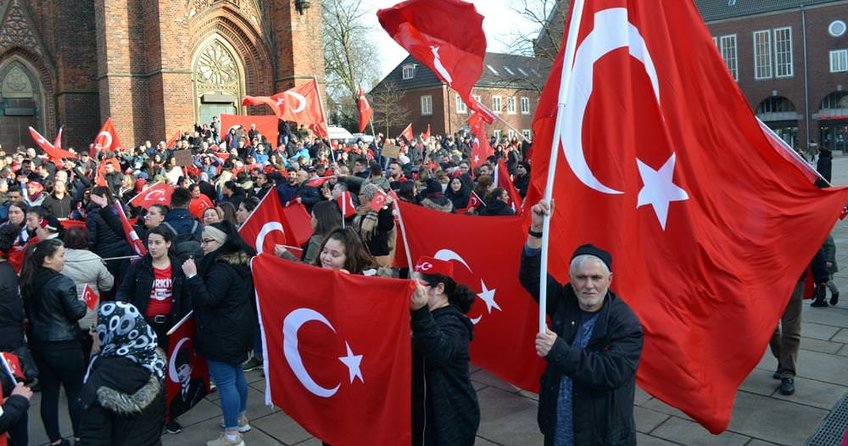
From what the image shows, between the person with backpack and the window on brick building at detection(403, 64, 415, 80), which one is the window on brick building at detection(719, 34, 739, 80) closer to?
the window on brick building at detection(403, 64, 415, 80)

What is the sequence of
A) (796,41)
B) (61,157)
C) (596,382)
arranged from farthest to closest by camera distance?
(796,41)
(61,157)
(596,382)

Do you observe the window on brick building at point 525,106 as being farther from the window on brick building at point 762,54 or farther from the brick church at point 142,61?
the brick church at point 142,61

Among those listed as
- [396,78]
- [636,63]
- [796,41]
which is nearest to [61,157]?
[636,63]

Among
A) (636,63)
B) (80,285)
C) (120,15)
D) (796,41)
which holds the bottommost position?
(80,285)

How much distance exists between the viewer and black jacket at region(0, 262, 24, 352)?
509 centimetres

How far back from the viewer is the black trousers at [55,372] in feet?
17.3

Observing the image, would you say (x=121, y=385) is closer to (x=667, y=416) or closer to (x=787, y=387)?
(x=667, y=416)

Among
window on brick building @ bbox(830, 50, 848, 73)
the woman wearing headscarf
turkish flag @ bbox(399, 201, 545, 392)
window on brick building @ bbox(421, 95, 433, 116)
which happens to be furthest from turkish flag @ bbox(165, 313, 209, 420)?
window on brick building @ bbox(830, 50, 848, 73)

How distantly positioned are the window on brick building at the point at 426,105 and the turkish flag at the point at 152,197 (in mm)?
51772

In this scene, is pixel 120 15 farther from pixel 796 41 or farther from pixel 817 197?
pixel 796 41

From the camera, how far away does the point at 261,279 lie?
4.91 meters

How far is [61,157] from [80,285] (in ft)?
42.1

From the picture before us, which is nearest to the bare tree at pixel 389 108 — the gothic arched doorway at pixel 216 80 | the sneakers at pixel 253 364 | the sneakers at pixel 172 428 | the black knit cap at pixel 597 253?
the gothic arched doorway at pixel 216 80

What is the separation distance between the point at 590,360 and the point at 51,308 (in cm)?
411
